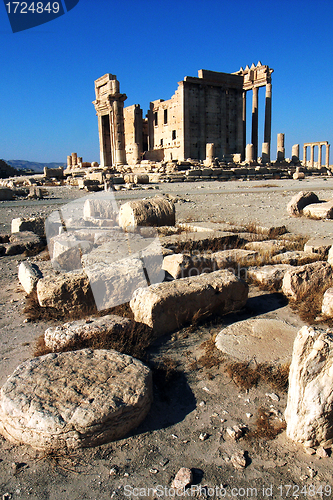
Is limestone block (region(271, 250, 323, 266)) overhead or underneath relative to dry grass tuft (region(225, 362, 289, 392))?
overhead

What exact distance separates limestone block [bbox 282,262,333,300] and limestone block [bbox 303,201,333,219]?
17.0 ft

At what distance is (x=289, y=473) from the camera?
6.41ft

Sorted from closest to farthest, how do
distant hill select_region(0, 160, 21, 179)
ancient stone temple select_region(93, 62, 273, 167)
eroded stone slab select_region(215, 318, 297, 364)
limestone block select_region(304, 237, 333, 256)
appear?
1. eroded stone slab select_region(215, 318, 297, 364)
2. limestone block select_region(304, 237, 333, 256)
3. ancient stone temple select_region(93, 62, 273, 167)
4. distant hill select_region(0, 160, 21, 179)

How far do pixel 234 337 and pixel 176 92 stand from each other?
109ft

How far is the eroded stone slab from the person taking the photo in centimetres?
298

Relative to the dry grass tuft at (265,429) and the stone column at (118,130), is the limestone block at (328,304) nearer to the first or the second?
the dry grass tuft at (265,429)

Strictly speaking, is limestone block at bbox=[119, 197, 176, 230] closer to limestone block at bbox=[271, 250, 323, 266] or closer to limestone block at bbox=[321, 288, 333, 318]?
limestone block at bbox=[271, 250, 323, 266]

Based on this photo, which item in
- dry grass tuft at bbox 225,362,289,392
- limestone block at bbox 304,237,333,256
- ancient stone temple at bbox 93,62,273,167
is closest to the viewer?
dry grass tuft at bbox 225,362,289,392

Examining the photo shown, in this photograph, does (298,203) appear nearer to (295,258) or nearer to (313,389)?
(295,258)

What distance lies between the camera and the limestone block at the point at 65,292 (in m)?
3.87

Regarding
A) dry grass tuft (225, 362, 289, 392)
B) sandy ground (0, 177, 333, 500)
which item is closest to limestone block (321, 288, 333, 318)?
dry grass tuft (225, 362, 289, 392)

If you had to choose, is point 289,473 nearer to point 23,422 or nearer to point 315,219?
point 23,422

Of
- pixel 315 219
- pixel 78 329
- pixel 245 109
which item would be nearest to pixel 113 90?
pixel 245 109

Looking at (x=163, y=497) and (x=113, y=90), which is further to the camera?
(x=113, y=90)
